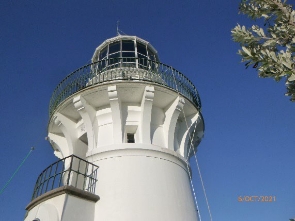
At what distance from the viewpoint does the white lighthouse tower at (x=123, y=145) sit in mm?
7617

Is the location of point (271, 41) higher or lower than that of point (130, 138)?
lower

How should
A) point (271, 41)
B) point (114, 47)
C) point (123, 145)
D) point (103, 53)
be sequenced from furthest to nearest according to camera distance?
point (103, 53) < point (114, 47) < point (123, 145) < point (271, 41)

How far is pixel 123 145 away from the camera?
8.73 metres

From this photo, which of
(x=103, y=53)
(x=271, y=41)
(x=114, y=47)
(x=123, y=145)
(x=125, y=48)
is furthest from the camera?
(x=103, y=53)

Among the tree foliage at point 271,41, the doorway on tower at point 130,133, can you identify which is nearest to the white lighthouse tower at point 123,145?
the doorway on tower at point 130,133

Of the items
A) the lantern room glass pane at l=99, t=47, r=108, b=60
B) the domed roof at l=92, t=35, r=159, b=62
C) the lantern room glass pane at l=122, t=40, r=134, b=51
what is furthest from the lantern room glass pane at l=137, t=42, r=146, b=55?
the lantern room glass pane at l=99, t=47, r=108, b=60

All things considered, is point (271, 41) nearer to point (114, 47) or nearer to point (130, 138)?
point (130, 138)

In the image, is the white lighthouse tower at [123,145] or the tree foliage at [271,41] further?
the white lighthouse tower at [123,145]

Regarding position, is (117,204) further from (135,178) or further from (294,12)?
(294,12)

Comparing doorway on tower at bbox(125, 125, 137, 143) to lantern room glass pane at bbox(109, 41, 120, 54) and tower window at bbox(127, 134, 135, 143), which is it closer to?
tower window at bbox(127, 134, 135, 143)

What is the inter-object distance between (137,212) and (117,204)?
588mm

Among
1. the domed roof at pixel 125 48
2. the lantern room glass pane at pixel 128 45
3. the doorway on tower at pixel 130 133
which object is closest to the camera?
the doorway on tower at pixel 130 133

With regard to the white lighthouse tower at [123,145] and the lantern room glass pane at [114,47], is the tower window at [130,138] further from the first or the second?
the lantern room glass pane at [114,47]

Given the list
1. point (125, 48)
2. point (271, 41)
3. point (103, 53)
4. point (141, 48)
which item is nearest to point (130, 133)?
point (125, 48)
